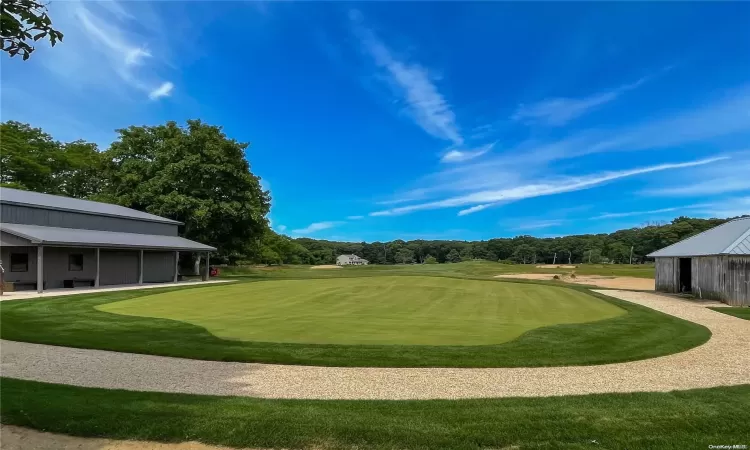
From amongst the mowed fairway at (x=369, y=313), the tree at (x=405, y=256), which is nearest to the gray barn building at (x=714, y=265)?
the mowed fairway at (x=369, y=313)

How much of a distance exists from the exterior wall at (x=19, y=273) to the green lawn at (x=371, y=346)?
44.5ft

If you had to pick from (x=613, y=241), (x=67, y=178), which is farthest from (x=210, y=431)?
(x=613, y=241)

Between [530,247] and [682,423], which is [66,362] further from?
[530,247]

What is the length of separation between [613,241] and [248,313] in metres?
123

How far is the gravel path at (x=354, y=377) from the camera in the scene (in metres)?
6.91

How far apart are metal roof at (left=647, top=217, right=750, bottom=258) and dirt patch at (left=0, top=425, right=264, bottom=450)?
1006 inches

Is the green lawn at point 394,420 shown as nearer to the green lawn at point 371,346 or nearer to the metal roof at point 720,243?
the green lawn at point 371,346

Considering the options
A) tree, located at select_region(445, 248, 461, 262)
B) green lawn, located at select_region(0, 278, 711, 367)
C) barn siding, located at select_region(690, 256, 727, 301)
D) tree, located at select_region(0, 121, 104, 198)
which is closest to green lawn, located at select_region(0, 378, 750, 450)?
green lawn, located at select_region(0, 278, 711, 367)

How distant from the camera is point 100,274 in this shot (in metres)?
29.2

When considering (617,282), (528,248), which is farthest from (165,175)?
(528,248)

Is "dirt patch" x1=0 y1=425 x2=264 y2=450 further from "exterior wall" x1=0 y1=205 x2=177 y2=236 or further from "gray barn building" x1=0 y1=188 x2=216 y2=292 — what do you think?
"exterior wall" x1=0 y1=205 x2=177 y2=236

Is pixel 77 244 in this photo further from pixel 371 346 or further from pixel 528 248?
pixel 528 248

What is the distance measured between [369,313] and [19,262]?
22575 millimetres

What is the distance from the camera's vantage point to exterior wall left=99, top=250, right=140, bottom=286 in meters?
29.5
